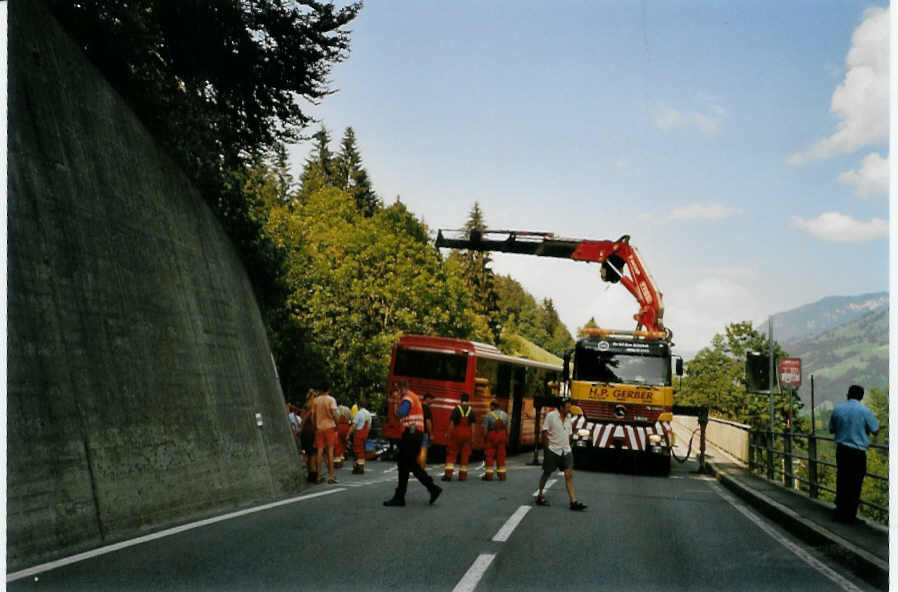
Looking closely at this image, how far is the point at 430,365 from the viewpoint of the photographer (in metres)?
27.9

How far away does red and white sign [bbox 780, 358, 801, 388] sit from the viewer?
17359 millimetres

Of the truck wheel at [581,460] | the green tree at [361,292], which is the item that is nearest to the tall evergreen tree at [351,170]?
the green tree at [361,292]

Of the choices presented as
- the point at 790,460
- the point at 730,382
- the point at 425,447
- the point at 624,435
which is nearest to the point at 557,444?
the point at 425,447

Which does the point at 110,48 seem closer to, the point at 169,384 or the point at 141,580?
the point at 169,384

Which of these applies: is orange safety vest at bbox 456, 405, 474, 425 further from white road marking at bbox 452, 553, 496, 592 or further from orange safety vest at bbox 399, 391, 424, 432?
white road marking at bbox 452, 553, 496, 592

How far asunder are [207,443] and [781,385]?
450 inches

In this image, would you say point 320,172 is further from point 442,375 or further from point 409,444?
point 409,444

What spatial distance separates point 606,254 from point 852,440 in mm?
12961

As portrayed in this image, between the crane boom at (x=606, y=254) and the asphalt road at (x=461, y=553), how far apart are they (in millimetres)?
9643

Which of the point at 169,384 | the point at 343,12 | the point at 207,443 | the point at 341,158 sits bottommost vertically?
the point at 207,443

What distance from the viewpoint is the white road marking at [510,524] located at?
10.3 metres

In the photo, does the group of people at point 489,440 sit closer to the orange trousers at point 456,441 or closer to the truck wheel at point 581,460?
the orange trousers at point 456,441

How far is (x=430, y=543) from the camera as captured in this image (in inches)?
379

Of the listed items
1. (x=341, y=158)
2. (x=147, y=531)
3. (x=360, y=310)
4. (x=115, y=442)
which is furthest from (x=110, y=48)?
(x=341, y=158)
